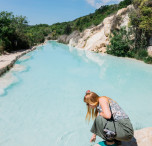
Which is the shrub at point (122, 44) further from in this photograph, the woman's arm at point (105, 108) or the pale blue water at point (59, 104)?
the woman's arm at point (105, 108)

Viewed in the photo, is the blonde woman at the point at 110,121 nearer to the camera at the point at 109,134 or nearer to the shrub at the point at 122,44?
the camera at the point at 109,134

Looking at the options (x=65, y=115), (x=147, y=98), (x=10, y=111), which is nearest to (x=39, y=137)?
(x=65, y=115)

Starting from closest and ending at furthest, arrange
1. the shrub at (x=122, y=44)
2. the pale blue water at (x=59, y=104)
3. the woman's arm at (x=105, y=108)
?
the woman's arm at (x=105, y=108) < the pale blue water at (x=59, y=104) < the shrub at (x=122, y=44)

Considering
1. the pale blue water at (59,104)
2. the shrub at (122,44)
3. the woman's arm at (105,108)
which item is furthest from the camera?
the shrub at (122,44)

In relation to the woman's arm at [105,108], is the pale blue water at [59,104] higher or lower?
lower

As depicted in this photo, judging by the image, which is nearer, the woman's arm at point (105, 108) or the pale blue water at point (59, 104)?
the woman's arm at point (105, 108)

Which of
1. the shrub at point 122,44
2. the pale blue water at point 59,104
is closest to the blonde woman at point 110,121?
the pale blue water at point 59,104

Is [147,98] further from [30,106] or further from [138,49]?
[138,49]

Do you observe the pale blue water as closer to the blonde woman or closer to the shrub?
the blonde woman

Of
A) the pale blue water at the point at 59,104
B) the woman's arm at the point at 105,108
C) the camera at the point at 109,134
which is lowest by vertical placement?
the pale blue water at the point at 59,104

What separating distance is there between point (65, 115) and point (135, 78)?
5.64 m

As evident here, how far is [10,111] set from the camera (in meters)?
5.36

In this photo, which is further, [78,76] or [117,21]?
[117,21]

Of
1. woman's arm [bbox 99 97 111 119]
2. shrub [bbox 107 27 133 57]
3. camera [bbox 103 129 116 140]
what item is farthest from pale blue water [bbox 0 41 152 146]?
shrub [bbox 107 27 133 57]
